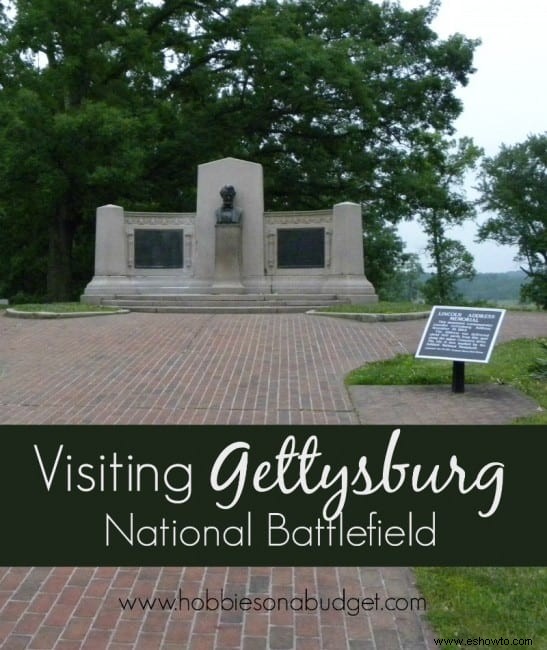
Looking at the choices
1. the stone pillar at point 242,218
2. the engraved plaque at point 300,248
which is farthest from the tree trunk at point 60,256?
the engraved plaque at point 300,248

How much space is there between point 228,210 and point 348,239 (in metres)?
3.27

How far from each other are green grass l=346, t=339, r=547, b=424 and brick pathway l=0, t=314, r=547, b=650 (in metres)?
0.40

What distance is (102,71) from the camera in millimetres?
28734

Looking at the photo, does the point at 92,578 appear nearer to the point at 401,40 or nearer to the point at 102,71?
the point at 102,71

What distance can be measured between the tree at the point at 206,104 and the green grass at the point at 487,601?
21.8m

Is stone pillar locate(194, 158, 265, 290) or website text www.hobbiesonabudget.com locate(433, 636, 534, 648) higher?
stone pillar locate(194, 158, 265, 290)

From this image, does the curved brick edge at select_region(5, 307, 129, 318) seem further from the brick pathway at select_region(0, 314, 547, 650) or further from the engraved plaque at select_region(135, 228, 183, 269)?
the engraved plaque at select_region(135, 228, 183, 269)

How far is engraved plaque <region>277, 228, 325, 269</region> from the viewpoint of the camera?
20.9m

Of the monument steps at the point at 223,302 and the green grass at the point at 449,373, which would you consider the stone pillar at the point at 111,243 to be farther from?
the green grass at the point at 449,373

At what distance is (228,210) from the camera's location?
21328mm

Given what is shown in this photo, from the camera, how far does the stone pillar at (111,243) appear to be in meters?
20.9

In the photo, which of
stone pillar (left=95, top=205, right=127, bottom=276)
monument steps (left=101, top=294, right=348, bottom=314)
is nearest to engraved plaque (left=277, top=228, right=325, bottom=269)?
monument steps (left=101, top=294, right=348, bottom=314)

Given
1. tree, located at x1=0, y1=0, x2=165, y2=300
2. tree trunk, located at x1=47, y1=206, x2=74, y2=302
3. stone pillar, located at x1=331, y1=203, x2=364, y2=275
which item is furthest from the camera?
tree trunk, located at x1=47, y1=206, x2=74, y2=302

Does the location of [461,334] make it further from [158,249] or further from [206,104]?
[206,104]
